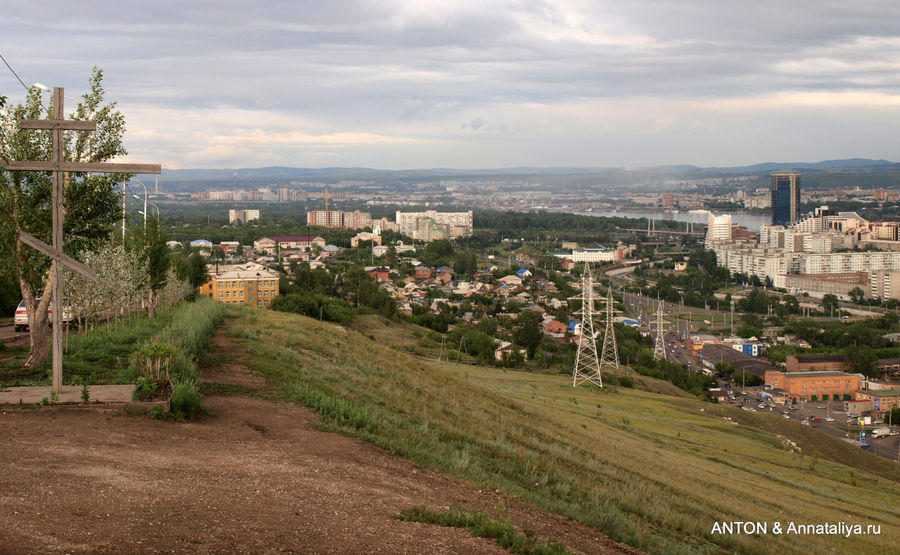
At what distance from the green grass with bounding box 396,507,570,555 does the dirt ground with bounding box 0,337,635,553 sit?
4.3 inches

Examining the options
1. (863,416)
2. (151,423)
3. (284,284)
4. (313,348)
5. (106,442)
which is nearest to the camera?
(106,442)

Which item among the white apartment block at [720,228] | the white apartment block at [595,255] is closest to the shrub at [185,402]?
the white apartment block at [595,255]

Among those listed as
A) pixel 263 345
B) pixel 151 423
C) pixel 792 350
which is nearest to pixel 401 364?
pixel 263 345

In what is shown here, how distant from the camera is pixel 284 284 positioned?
1452 inches

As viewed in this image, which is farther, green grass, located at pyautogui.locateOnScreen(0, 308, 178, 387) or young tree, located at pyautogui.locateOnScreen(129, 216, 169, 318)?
young tree, located at pyautogui.locateOnScreen(129, 216, 169, 318)

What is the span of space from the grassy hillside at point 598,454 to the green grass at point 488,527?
1.31m

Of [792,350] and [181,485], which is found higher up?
[181,485]

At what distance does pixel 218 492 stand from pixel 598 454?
661cm

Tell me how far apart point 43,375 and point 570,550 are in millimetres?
5359

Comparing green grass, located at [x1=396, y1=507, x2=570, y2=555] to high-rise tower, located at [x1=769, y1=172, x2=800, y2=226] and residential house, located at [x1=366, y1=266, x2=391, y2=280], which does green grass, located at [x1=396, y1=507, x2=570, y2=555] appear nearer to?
residential house, located at [x1=366, y1=266, x2=391, y2=280]

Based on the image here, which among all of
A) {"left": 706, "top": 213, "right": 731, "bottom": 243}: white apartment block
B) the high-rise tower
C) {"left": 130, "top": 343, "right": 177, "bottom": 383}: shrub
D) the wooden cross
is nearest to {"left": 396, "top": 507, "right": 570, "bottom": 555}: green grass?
{"left": 130, "top": 343, "right": 177, "bottom": 383}: shrub

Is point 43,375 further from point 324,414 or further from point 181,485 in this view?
point 181,485

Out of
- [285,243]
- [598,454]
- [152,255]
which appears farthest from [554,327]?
[285,243]

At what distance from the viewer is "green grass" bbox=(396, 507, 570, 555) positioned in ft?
14.2
